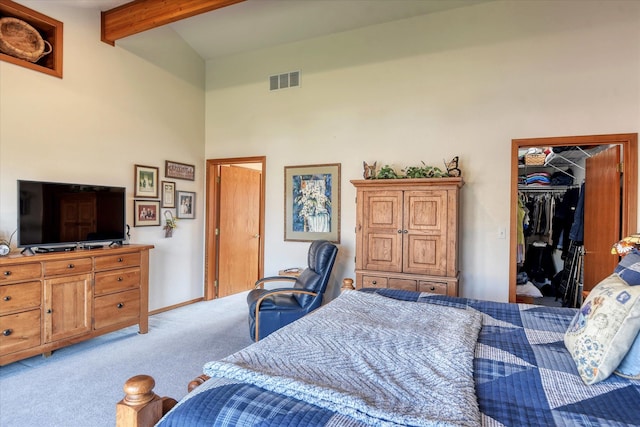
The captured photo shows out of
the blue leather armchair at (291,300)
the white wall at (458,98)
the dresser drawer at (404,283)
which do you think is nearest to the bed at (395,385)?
the blue leather armchair at (291,300)

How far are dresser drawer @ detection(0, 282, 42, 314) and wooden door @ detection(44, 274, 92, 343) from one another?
0.06 metres

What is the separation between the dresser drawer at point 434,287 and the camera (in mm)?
3235

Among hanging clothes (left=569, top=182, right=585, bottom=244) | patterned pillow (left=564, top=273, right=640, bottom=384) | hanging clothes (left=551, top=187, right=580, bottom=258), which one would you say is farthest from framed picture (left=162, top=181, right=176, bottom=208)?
hanging clothes (left=551, top=187, right=580, bottom=258)

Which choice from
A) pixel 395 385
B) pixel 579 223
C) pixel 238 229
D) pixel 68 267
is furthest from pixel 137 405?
pixel 579 223

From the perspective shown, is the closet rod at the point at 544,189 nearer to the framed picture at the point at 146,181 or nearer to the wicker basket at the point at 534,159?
the wicker basket at the point at 534,159

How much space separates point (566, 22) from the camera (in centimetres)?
333

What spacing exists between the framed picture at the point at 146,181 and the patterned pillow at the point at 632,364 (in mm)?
4324

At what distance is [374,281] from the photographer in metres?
3.48

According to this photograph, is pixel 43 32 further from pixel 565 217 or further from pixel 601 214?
pixel 565 217

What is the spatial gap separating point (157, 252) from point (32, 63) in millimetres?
2256

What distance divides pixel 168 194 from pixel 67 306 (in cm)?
183

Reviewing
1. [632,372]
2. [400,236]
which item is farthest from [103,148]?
[632,372]

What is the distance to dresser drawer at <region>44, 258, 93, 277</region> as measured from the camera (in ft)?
9.44

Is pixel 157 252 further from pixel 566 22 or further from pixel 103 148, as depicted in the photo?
pixel 566 22
